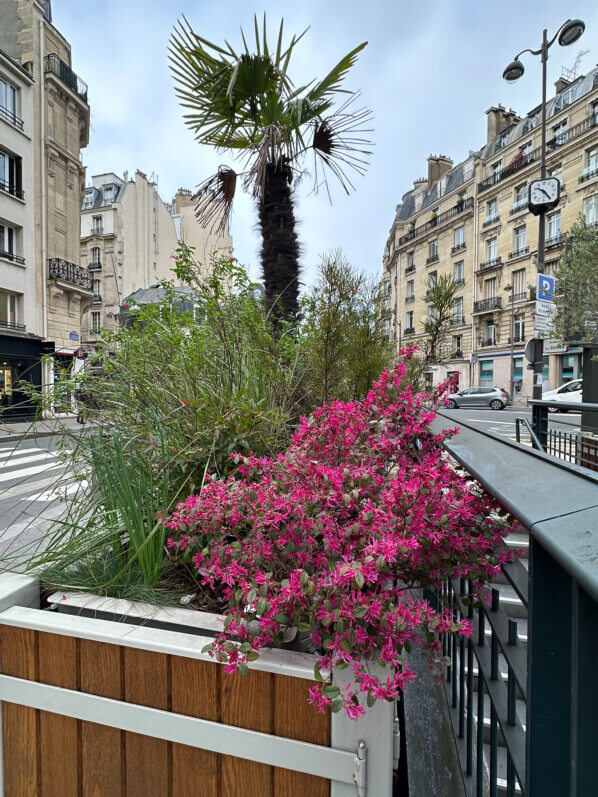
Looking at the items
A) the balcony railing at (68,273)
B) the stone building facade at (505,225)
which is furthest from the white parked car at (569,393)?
the balcony railing at (68,273)

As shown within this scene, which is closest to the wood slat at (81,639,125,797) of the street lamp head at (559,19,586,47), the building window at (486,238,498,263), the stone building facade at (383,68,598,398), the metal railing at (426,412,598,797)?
the metal railing at (426,412,598,797)

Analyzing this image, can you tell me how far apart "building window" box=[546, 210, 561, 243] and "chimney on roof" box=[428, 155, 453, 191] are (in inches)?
546

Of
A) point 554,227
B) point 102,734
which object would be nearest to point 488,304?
point 554,227

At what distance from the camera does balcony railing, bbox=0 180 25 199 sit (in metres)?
15.0

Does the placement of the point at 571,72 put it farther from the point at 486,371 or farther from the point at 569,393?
the point at 569,393

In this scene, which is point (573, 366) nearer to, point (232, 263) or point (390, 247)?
point (390, 247)

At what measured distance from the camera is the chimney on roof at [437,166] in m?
36.8

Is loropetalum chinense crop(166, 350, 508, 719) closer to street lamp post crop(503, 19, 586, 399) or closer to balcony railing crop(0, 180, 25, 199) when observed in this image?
street lamp post crop(503, 19, 586, 399)

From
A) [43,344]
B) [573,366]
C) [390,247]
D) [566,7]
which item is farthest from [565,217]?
[43,344]

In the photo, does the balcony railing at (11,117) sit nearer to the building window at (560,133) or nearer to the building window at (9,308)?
the building window at (9,308)

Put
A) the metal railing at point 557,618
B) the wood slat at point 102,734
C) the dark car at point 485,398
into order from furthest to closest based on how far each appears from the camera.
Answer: the dark car at point 485,398
the wood slat at point 102,734
the metal railing at point 557,618

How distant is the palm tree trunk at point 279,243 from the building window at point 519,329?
28.2m

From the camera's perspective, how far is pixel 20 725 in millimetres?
1110

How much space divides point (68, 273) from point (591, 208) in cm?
2731
